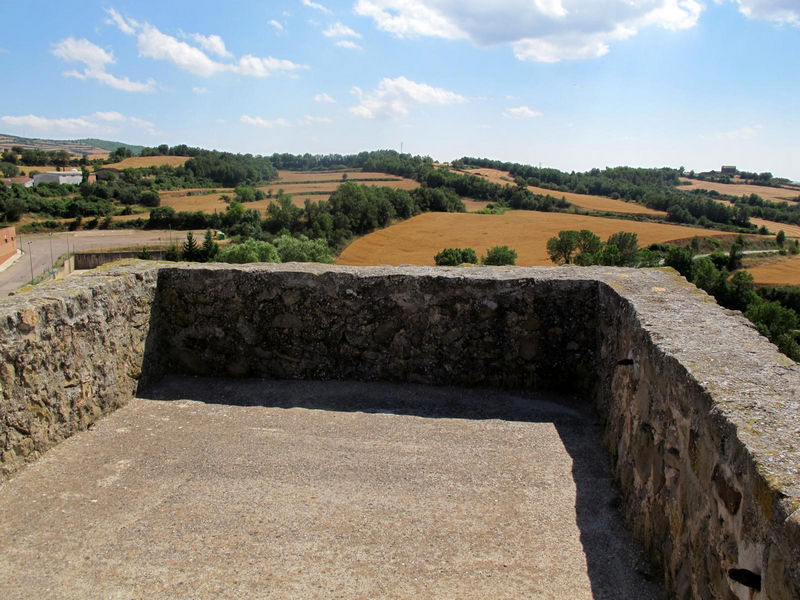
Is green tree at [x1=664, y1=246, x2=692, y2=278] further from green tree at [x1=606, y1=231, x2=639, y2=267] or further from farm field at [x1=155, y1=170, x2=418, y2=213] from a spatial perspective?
farm field at [x1=155, y1=170, x2=418, y2=213]

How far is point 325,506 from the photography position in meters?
3.20

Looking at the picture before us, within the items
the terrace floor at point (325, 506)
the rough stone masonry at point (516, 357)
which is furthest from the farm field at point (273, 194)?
the terrace floor at point (325, 506)

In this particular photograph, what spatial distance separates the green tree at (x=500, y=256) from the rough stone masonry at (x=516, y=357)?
3698 cm

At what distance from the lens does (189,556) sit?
2787mm

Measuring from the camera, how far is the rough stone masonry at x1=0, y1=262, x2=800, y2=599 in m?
2.01

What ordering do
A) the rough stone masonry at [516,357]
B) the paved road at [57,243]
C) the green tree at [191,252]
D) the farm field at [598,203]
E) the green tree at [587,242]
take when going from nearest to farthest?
1. the rough stone masonry at [516,357]
2. the green tree at [191,252]
3. the paved road at [57,243]
4. the green tree at [587,242]
5. the farm field at [598,203]

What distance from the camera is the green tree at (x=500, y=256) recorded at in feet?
138

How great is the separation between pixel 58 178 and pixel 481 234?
65.2 m

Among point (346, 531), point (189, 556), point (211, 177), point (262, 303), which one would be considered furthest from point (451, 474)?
point (211, 177)

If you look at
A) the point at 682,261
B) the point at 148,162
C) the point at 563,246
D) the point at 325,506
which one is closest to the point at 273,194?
the point at 148,162

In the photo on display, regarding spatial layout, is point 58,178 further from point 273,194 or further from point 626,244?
point 626,244

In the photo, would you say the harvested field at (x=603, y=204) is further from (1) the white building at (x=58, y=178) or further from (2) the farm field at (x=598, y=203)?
(1) the white building at (x=58, y=178)

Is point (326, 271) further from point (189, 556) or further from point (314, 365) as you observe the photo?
point (189, 556)

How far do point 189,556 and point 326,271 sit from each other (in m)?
2.68
